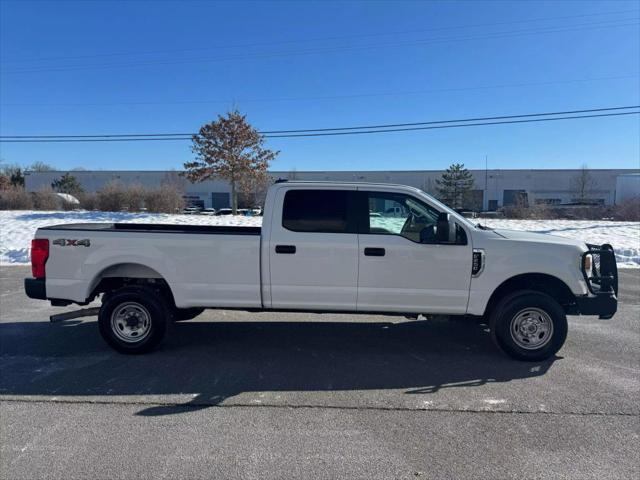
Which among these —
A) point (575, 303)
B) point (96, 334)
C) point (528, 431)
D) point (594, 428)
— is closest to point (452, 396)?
point (528, 431)

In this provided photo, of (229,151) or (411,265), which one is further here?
(229,151)

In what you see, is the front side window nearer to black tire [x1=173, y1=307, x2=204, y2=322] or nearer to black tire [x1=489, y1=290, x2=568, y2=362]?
black tire [x1=489, y1=290, x2=568, y2=362]

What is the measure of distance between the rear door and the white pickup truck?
0.01 meters

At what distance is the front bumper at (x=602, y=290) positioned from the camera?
4.91m

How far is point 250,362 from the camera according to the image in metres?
4.96

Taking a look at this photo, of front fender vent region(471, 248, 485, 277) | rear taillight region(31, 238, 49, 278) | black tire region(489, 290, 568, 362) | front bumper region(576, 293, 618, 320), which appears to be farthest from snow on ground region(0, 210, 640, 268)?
front fender vent region(471, 248, 485, 277)

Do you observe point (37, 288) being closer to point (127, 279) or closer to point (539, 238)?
point (127, 279)

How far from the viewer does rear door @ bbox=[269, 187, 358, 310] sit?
16.3ft

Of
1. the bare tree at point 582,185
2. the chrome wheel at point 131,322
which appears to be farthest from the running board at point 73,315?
the bare tree at point 582,185

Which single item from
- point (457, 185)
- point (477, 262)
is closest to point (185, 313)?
point (477, 262)

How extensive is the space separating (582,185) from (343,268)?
64876mm

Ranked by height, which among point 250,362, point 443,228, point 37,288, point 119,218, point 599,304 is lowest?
point 250,362

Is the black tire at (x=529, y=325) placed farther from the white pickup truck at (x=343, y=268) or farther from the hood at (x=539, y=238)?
the hood at (x=539, y=238)

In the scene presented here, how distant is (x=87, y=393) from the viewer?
4137mm
